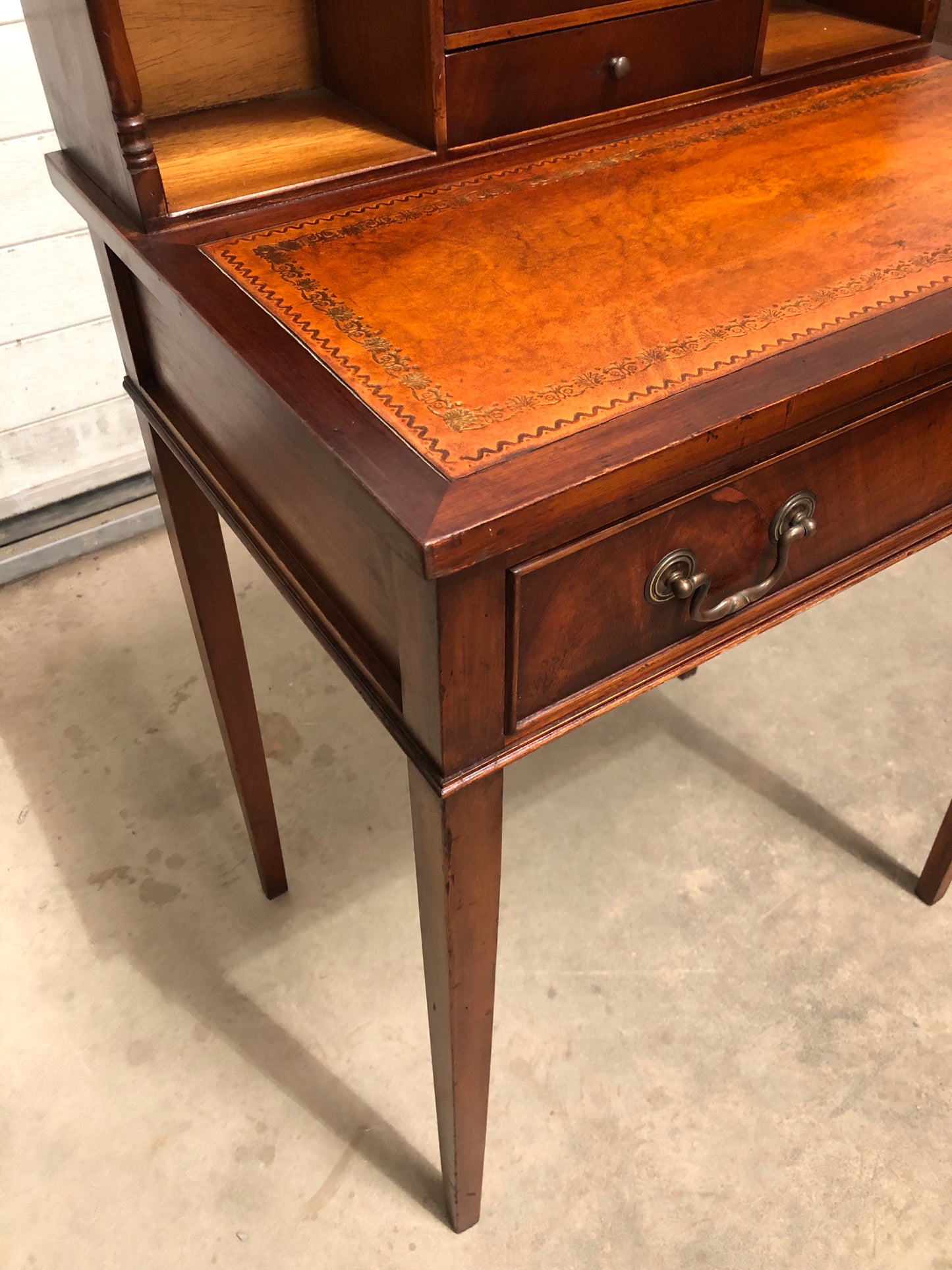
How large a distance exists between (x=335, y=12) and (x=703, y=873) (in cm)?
124

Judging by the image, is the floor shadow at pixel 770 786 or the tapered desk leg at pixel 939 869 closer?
the tapered desk leg at pixel 939 869

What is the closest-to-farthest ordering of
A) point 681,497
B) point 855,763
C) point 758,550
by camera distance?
point 681,497, point 758,550, point 855,763

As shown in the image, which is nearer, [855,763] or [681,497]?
[681,497]

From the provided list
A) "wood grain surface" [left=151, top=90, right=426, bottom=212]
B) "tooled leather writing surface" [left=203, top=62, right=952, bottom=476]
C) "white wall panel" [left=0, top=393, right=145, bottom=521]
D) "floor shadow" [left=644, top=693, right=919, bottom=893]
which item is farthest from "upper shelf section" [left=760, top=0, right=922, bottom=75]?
"white wall panel" [left=0, top=393, right=145, bottom=521]

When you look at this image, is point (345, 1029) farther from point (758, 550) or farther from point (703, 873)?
point (758, 550)

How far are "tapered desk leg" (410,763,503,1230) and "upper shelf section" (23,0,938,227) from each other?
1.85 ft

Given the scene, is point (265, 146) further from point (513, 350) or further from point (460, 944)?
point (460, 944)

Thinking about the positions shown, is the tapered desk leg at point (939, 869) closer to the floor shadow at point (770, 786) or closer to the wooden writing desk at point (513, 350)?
the floor shadow at point (770, 786)

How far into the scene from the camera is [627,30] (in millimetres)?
1052

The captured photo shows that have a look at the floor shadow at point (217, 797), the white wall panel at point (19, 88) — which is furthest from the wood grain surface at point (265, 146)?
the floor shadow at point (217, 797)


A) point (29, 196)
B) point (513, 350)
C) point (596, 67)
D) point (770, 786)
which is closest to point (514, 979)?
point (770, 786)

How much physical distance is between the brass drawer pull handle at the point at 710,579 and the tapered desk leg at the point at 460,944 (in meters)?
0.19

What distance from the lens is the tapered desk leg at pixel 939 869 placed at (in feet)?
4.85

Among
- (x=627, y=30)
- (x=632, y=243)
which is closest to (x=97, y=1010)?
(x=632, y=243)
